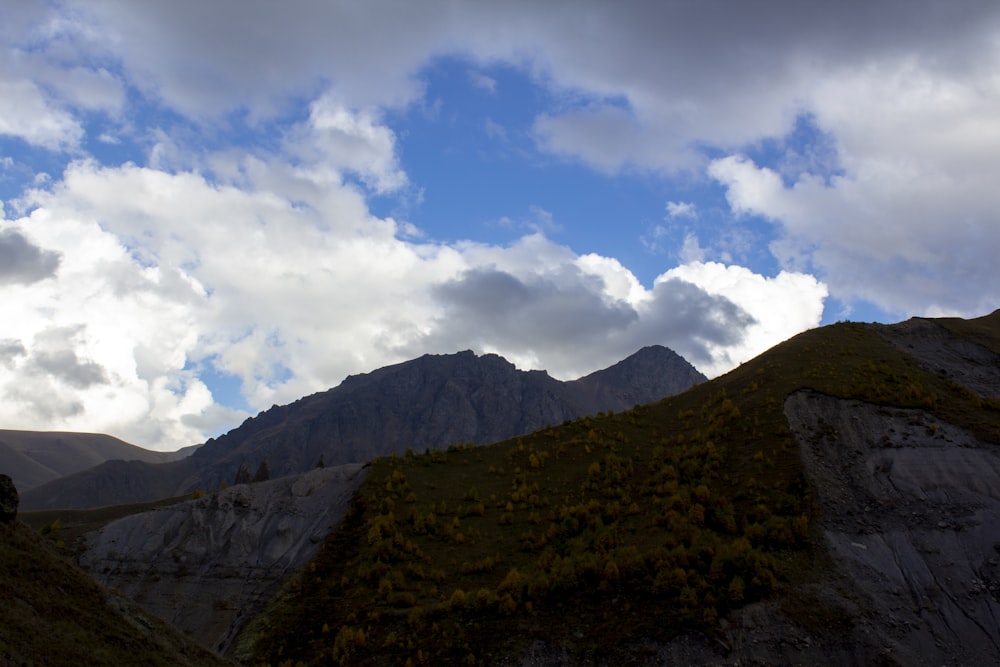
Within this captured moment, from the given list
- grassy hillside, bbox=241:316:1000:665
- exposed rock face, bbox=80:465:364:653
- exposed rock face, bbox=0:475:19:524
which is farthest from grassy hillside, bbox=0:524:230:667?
exposed rock face, bbox=80:465:364:653

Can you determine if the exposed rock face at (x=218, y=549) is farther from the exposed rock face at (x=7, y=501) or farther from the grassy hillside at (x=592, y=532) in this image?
the exposed rock face at (x=7, y=501)

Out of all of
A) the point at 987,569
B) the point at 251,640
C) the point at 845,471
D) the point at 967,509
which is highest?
the point at 845,471

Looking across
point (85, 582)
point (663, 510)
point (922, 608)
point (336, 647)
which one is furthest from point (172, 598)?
point (922, 608)

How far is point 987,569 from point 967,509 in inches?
169

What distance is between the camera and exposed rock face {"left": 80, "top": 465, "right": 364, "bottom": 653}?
3788 cm

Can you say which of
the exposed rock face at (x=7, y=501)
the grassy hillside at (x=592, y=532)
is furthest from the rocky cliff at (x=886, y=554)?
the exposed rock face at (x=7, y=501)

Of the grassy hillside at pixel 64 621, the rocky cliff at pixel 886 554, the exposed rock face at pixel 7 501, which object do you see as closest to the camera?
the grassy hillside at pixel 64 621

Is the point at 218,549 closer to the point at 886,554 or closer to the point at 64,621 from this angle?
the point at 64,621

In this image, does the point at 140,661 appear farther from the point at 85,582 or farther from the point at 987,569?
the point at 987,569

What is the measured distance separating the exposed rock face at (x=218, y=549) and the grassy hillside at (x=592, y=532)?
8.09 feet

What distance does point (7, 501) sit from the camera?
820 inches

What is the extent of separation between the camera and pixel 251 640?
3356cm

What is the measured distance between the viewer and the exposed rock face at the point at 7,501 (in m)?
20.6

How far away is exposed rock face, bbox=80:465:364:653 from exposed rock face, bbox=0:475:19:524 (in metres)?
17.0
